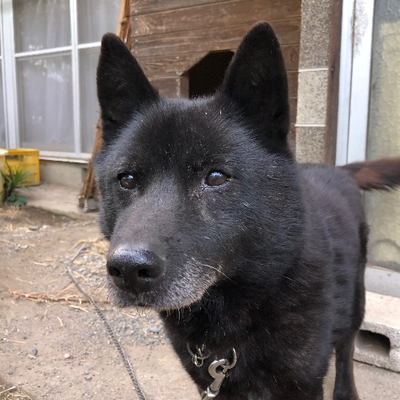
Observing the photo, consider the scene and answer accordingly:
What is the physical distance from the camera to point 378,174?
2420 millimetres

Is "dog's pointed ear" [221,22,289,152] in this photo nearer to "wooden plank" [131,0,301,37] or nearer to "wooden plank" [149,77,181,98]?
"wooden plank" [131,0,301,37]

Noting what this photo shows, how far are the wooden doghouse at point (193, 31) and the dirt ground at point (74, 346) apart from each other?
81.7 inches

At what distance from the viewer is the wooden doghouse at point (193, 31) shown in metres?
3.65

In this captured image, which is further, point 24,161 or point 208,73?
point 24,161

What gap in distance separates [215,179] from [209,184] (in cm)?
3

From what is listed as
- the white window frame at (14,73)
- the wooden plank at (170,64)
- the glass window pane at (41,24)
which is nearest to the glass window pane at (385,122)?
the wooden plank at (170,64)

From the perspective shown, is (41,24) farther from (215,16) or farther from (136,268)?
(136,268)

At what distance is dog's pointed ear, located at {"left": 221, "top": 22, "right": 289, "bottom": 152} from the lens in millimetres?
1390

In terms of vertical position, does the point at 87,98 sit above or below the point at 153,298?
above

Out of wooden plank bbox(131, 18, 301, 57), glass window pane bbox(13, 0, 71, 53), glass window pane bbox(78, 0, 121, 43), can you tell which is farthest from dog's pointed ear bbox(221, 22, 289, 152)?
glass window pane bbox(13, 0, 71, 53)

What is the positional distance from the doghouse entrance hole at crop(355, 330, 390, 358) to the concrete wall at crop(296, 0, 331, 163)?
4.39 ft

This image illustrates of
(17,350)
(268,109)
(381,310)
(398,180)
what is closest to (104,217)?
Answer: (268,109)

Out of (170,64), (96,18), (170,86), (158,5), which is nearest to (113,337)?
(170,86)

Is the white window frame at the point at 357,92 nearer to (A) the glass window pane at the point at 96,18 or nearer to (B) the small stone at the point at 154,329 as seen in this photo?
(B) the small stone at the point at 154,329
